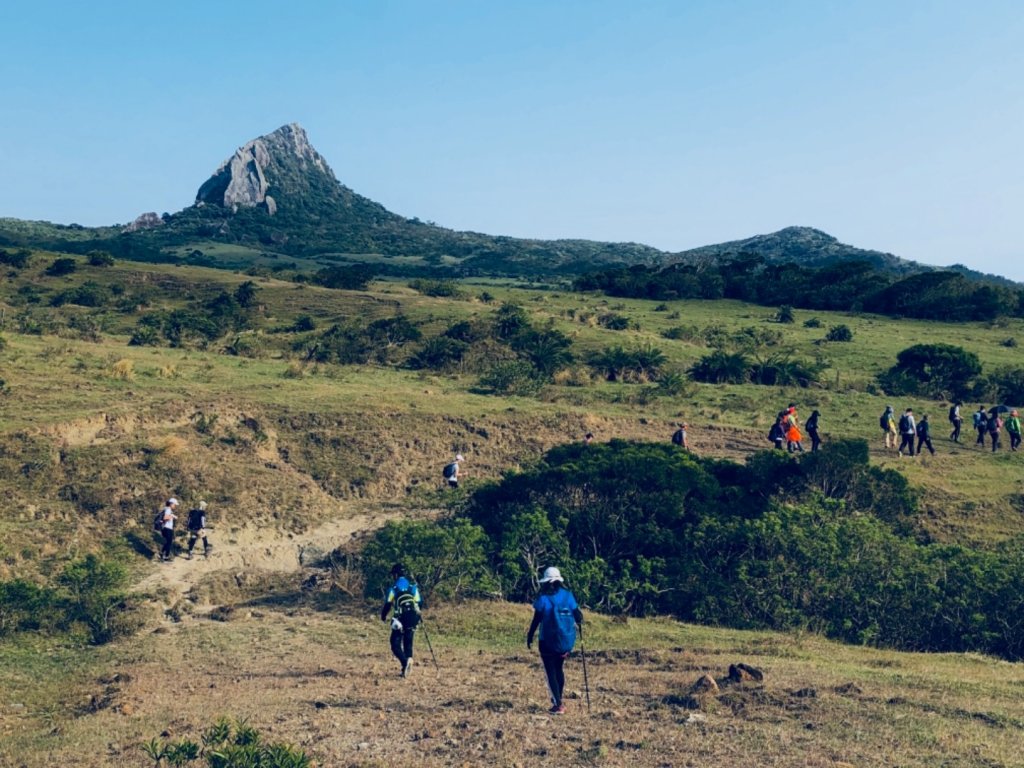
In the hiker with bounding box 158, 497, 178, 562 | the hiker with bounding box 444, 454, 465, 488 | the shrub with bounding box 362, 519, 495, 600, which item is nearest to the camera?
the shrub with bounding box 362, 519, 495, 600

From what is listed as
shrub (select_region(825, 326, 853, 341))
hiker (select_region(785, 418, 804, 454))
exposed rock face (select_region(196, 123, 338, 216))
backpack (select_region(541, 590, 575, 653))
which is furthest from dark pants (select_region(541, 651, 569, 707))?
exposed rock face (select_region(196, 123, 338, 216))

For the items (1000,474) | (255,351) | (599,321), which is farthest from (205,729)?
(599,321)

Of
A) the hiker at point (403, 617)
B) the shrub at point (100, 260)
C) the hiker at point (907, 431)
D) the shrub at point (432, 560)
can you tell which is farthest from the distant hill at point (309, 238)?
the hiker at point (403, 617)

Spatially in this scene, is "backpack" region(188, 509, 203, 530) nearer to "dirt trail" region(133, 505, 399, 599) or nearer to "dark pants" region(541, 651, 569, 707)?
"dirt trail" region(133, 505, 399, 599)

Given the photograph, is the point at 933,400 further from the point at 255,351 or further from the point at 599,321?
the point at 255,351

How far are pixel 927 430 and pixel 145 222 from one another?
14504cm

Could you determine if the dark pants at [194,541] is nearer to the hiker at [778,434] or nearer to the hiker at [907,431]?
the hiker at [778,434]

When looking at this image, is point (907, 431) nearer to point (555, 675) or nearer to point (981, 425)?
point (981, 425)

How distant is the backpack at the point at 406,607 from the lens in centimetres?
1141

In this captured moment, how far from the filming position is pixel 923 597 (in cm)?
1493

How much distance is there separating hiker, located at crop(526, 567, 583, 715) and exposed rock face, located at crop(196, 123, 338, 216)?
488 ft

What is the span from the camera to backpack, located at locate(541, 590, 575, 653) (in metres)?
9.30

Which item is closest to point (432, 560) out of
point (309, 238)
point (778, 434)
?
point (778, 434)

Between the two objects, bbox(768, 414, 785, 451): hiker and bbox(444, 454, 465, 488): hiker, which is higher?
bbox(768, 414, 785, 451): hiker
